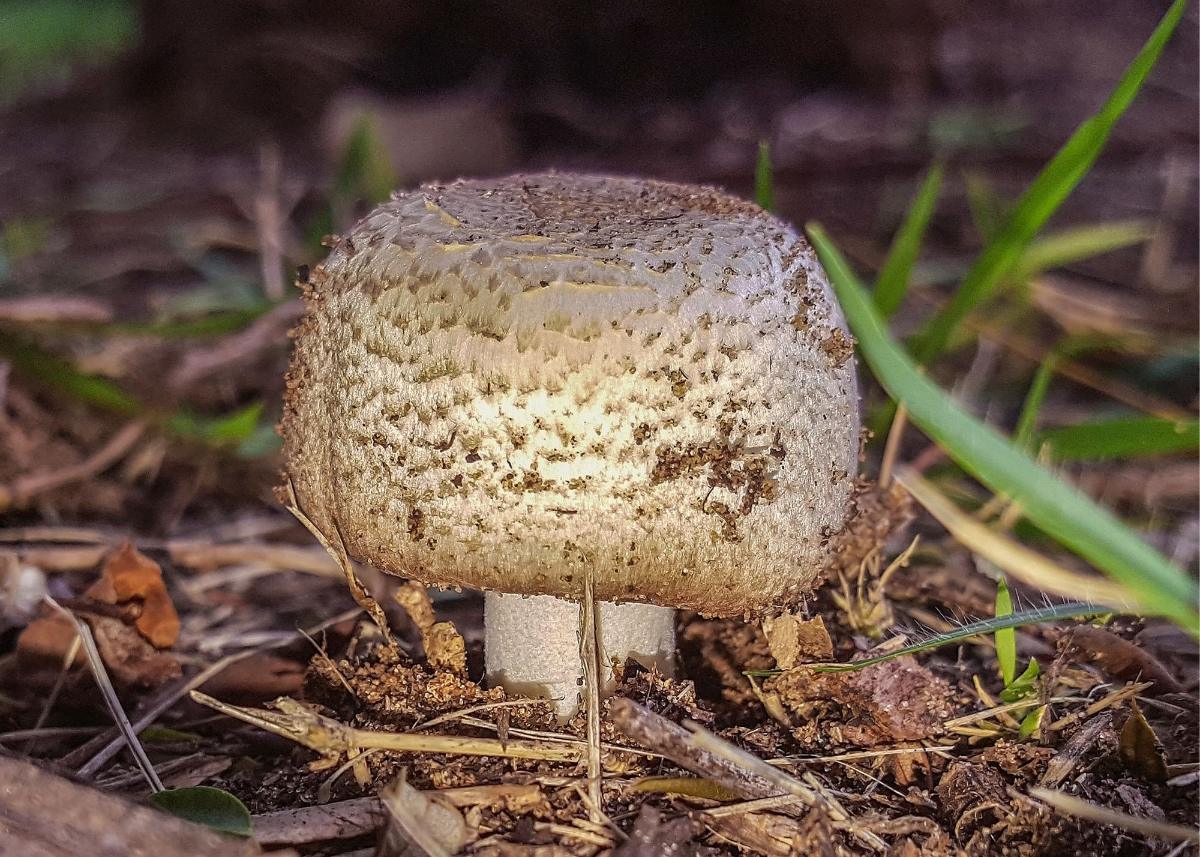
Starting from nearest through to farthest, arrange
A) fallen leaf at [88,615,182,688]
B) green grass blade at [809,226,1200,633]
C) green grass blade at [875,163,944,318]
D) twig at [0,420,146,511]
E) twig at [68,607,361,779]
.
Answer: green grass blade at [809,226,1200,633], twig at [68,607,361,779], fallen leaf at [88,615,182,688], twig at [0,420,146,511], green grass blade at [875,163,944,318]

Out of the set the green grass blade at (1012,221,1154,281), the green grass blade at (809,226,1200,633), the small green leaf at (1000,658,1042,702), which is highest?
the green grass blade at (809,226,1200,633)

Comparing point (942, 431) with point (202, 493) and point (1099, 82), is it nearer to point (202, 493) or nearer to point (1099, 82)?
point (202, 493)

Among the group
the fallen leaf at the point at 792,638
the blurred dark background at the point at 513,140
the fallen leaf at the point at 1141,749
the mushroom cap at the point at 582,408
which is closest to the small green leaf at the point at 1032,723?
the fallen leaf at the point at 1141,749

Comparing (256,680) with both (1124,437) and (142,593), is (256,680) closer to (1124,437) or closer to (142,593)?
(142,593)

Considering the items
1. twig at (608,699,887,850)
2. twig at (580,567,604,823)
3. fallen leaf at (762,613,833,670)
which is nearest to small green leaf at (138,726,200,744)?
twig at (580,567,604,823)

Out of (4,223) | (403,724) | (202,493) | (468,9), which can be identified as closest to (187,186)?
(4,223)

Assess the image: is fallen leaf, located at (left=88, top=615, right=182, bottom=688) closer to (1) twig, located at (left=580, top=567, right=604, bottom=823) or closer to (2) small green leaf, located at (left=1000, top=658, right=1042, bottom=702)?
(1) twig, located at (left=580, top=567, right=604, bottom=823)
